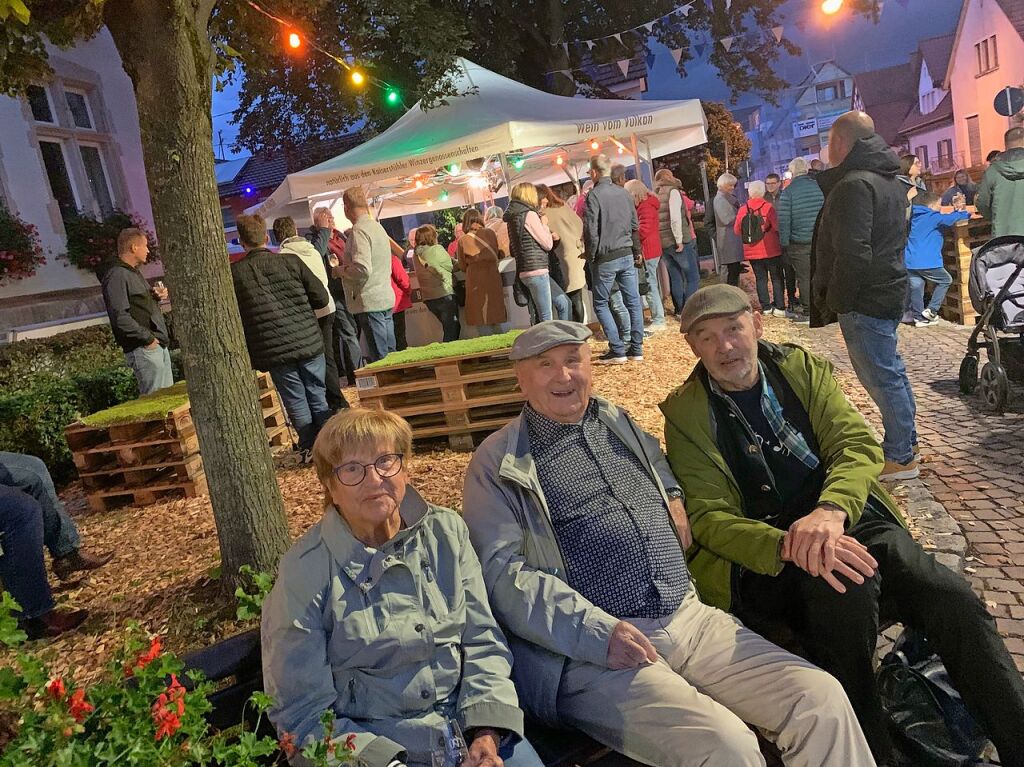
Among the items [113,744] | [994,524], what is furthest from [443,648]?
[994,524]

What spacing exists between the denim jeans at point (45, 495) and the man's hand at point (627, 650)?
301cm

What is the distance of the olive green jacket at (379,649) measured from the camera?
1.84m

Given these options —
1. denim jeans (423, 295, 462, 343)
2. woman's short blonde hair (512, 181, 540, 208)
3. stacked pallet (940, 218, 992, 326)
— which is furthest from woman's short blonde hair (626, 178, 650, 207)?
stacked pallet (940, 218, 992, 326)

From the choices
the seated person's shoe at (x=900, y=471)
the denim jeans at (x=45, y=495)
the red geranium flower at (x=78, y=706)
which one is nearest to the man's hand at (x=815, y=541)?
the red geranium flower at (x=78, y=706)

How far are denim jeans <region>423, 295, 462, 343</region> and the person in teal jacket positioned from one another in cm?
508

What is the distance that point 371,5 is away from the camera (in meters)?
5.86

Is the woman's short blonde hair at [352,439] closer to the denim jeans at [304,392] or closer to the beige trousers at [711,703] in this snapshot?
the beige trousers at [711,703]

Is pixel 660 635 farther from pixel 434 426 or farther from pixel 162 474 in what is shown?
pixel 162 474

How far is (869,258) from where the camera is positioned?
156 inches

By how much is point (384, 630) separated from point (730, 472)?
48.8 inches

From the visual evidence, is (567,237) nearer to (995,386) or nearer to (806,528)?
(995,386)

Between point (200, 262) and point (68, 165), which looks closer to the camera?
point (200, 262)

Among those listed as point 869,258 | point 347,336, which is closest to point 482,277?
point 347,336

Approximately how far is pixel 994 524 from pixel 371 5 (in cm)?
545
